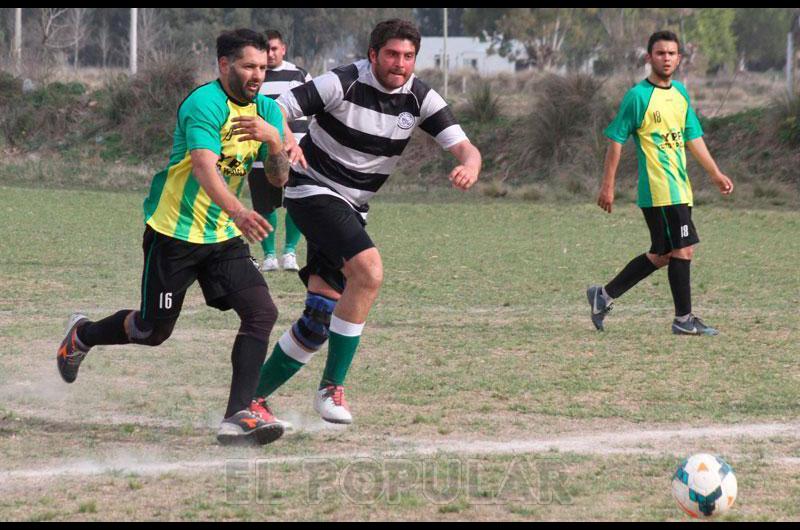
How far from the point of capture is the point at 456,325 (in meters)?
9.25

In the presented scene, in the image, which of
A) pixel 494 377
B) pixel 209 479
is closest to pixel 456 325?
pixel 494 377

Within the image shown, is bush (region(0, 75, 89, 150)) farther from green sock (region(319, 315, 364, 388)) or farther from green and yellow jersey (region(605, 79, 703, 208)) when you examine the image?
green sock (region(319, 315, 364, 388))

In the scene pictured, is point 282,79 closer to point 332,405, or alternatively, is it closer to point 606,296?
point 606,296

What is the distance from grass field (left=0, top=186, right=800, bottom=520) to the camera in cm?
473

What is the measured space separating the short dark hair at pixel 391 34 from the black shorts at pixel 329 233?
761 millimetres

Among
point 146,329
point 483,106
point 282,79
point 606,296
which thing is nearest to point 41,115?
point 483,106

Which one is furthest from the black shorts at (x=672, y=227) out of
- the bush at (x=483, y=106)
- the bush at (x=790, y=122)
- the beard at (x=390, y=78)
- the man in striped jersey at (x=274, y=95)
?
the bush at (x=483, y=106)

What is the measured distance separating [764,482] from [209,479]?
2.13 m

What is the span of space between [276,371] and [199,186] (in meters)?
0.97

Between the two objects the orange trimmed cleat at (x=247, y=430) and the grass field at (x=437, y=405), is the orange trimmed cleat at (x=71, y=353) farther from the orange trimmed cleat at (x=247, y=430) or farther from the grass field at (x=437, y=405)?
the orange trimmed cleat at (x=247, y=430)

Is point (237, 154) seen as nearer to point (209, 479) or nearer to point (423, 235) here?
point (209, 479)

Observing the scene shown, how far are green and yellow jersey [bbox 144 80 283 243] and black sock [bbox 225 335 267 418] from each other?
0.50 meters

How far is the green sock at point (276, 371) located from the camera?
612cm

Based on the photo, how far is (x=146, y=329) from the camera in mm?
6062
